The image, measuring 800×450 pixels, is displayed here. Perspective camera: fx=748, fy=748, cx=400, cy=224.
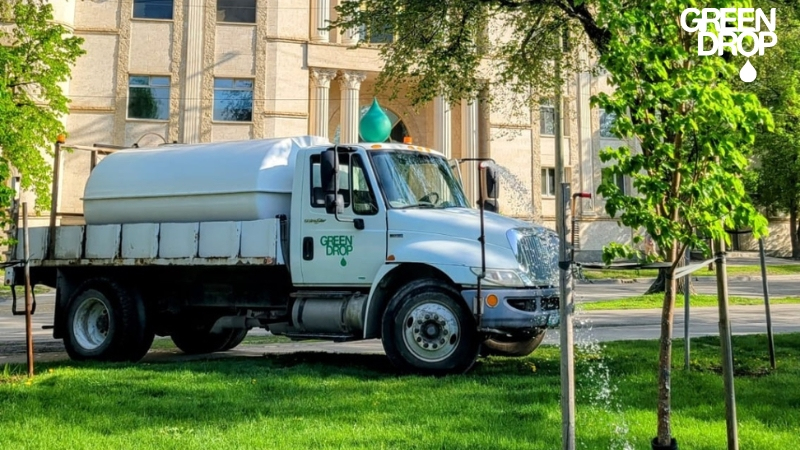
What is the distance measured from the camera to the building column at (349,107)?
36.4 meters

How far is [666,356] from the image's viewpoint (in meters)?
4.57

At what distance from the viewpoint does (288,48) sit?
3541 centimetres

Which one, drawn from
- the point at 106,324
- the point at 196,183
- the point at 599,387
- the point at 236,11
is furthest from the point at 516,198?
the point at 599,387

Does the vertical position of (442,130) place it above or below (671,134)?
above

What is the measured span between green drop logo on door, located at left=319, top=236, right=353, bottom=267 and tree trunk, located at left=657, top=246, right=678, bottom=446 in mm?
5744

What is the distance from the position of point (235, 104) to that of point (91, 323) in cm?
2466

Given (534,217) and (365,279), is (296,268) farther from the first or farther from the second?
(534,217)

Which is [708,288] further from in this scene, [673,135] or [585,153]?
[673,135]

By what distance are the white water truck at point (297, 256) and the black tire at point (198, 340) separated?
1.8 inches

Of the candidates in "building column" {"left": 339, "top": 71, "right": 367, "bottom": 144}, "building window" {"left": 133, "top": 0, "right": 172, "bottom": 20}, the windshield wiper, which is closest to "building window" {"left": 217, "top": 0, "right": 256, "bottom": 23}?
"building window" {"left": 133, "top": 0, "right": 172, "bottom": 20}

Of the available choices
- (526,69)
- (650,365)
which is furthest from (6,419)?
(526,69)

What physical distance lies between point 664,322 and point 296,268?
20.7 feet

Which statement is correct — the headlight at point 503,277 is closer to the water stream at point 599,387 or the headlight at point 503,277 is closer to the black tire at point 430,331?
the black tire at point 430,331

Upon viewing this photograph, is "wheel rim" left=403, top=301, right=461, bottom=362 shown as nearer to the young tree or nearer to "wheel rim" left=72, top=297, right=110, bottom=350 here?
the young tree
